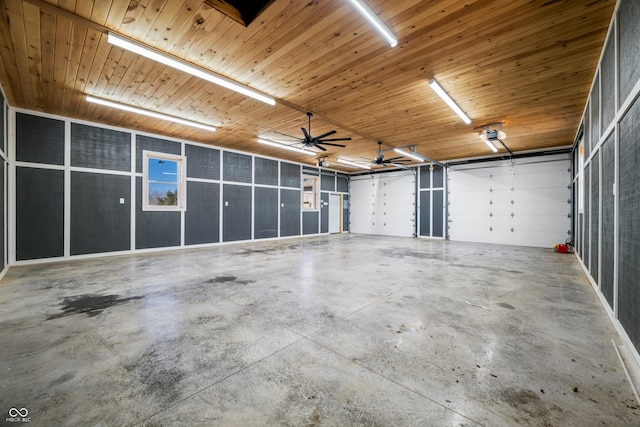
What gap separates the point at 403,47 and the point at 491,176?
8429mm

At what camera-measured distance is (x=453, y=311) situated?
3055 millimetres

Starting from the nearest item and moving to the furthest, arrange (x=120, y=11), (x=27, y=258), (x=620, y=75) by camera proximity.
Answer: (x=620, y=75)
(x=120, y=11)
(x=27, y=258)

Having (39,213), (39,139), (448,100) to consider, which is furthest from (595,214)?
(39,139)

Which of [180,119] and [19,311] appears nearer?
[19,311]

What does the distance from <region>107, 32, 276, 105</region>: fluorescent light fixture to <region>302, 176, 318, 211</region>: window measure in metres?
7.65

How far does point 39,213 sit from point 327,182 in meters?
10.3

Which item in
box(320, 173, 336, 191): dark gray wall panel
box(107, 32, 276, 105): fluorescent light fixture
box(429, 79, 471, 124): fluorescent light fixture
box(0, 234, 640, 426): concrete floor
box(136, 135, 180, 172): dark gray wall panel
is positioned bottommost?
box(0, 234, 640, 426): concrete floor

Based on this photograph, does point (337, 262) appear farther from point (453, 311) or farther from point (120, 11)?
point (120, 11)

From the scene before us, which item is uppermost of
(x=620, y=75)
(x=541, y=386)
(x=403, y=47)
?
(x=403, y=47)

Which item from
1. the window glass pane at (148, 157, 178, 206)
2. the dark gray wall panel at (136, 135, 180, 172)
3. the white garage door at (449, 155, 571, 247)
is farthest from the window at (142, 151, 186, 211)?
the white garage door at (449, 155, 571, 247)

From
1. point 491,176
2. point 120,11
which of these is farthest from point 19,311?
point 491,176

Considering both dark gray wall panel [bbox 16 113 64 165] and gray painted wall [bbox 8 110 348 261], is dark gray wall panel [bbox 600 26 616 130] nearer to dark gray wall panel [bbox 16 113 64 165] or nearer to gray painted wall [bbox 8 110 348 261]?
gray painted wall [bbox 8 110 348 261]

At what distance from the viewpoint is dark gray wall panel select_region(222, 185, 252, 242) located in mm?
9211

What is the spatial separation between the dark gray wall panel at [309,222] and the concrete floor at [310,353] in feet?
25.5
